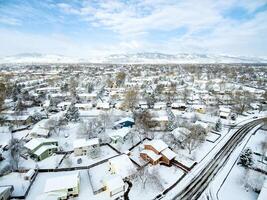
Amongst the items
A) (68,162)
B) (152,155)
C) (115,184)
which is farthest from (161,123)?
(115,184)

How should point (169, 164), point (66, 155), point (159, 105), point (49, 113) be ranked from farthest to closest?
point (159, 105), point (49, 113), point (66, 155), point (169, 164)

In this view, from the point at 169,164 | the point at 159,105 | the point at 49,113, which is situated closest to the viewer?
the point at 169,164

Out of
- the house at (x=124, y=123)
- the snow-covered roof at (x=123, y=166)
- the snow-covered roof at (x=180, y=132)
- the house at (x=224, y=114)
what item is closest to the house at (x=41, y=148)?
the snow-covered roof at (x=123, y=166)

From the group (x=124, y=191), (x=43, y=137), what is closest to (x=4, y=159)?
(x=43, y=137)

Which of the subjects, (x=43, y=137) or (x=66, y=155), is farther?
(x=43, y=137)

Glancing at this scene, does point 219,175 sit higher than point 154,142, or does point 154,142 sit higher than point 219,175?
point 154,142

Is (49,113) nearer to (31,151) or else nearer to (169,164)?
(31,151)

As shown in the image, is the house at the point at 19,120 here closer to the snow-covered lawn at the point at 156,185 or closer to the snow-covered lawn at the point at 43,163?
the snow-covered lawn at the point at 43,163
